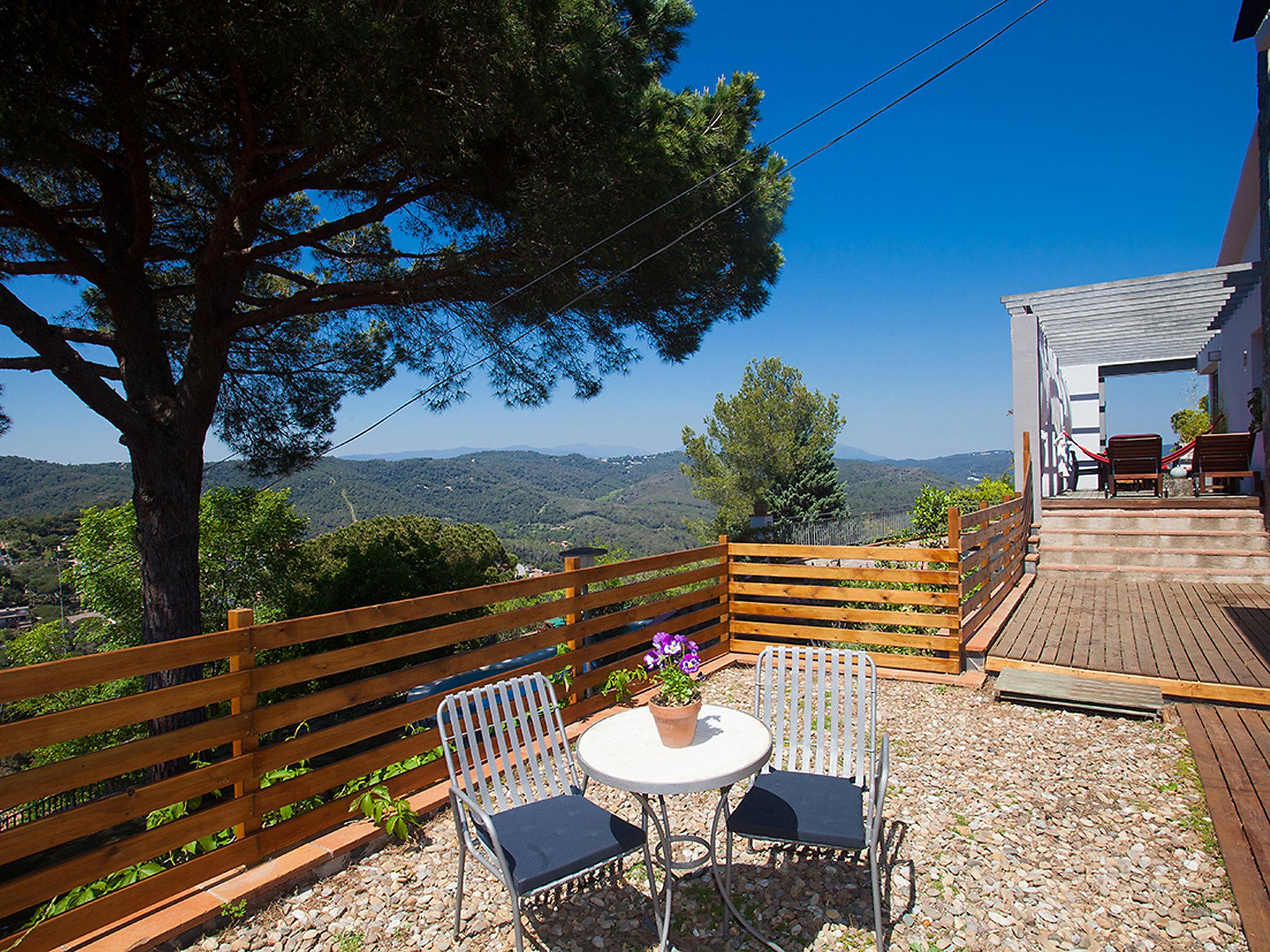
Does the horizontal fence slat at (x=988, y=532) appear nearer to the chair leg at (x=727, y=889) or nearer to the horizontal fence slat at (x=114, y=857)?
the chair leg at (x=727, y=889)

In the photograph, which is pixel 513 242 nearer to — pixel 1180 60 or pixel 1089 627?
pixel 1089 627

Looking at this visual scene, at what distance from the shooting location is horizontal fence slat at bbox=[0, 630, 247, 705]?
2.16 metres

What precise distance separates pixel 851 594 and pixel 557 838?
405 centimetres

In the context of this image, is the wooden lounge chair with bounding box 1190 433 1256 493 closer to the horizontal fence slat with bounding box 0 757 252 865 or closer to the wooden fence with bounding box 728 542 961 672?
the wooden fence with bounding box 728 542 961 672

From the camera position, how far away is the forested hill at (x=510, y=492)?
45.2 ft

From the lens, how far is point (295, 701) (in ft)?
9.71

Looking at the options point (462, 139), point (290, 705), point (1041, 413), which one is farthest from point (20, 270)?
point (1041, 413)

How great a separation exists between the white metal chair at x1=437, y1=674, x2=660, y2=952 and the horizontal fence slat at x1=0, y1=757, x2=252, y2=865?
88 cm

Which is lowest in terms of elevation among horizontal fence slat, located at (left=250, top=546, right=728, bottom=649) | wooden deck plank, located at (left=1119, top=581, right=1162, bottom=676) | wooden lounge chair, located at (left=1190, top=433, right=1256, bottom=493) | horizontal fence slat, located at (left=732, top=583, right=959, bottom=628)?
wooden deck plank, located at (left=1119, top=581, right=1162, bottom=676)

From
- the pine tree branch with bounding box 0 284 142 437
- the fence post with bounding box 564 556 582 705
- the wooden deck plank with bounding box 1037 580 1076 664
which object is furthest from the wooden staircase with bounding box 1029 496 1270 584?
the pine tree branch with bounding box 0 284 142 437

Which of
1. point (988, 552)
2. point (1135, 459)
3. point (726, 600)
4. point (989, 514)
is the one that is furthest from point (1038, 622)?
point (1135, 459)

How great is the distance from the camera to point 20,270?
16.4 feet

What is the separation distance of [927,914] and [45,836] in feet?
10.1

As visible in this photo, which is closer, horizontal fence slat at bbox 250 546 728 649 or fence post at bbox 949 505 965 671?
horizontal fence slat at bbox 250 546 728 649
